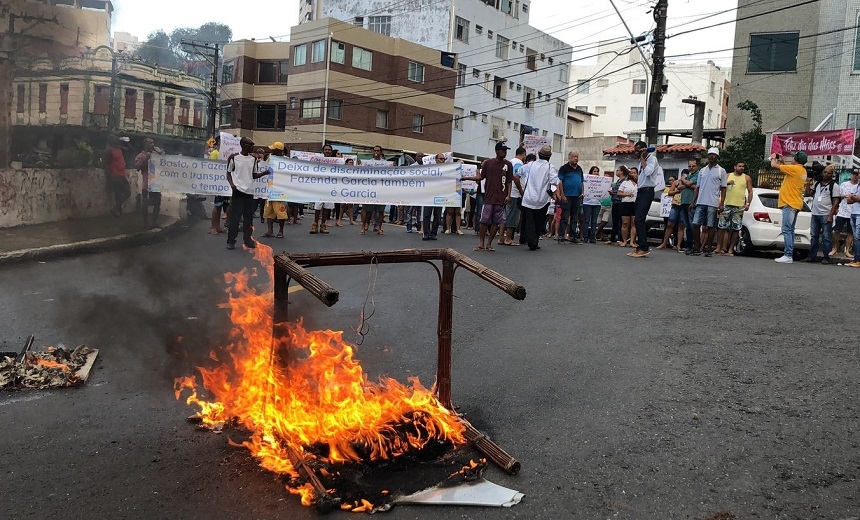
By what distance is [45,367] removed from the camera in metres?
5.21

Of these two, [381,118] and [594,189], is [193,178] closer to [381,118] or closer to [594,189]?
[594,189]

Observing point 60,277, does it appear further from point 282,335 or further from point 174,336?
point 282,335

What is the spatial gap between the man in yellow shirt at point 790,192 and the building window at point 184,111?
30.3 feet

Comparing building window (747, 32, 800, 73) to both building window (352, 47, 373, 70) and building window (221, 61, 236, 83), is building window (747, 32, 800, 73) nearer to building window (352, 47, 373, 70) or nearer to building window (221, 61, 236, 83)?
building window (221, 61, 236, 83)

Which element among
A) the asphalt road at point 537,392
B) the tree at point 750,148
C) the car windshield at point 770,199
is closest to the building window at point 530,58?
the tree at point 750,148

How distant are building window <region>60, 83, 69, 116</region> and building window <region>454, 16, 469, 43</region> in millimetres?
43434

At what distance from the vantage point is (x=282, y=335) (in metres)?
3.75

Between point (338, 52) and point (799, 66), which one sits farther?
point (338, 52)

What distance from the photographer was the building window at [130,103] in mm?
4762

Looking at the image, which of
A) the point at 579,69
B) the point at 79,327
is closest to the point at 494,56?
the point at 579,69

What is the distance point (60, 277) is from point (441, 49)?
4020 cm

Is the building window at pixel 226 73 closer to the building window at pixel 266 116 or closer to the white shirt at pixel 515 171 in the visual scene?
the building window at pixel 266 116

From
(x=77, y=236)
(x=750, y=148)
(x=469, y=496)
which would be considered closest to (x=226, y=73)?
(x=77, y=236)

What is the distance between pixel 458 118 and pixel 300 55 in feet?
38.7
